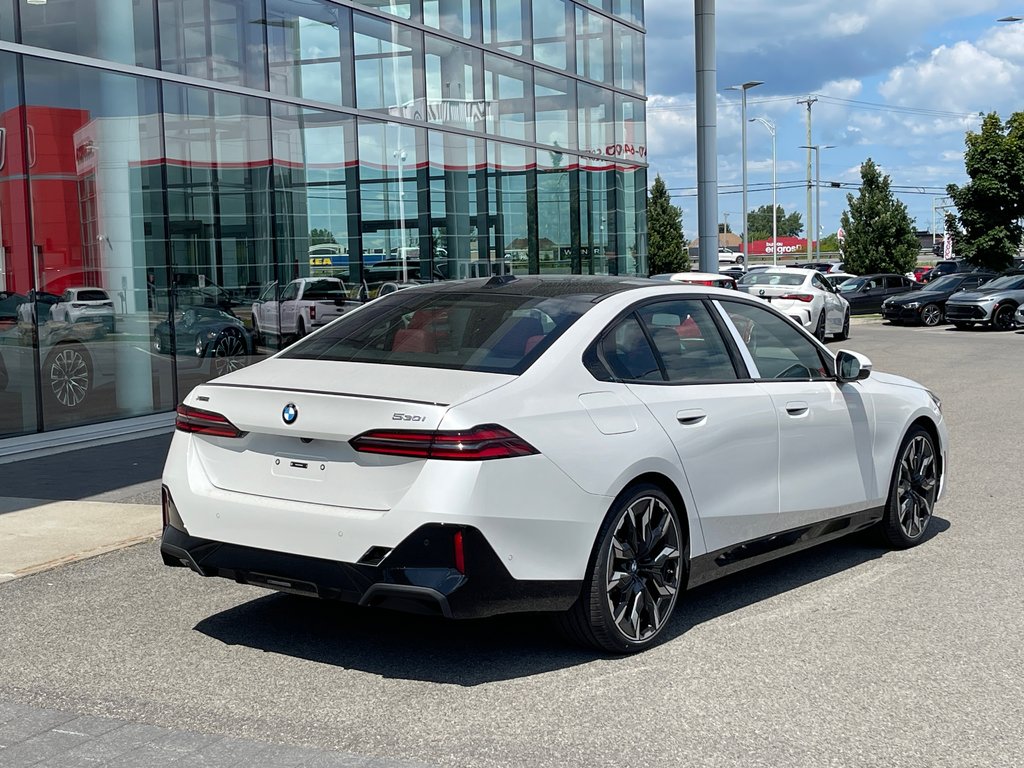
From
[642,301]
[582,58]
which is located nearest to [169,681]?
[642,301]

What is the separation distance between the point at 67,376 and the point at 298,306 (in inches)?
181

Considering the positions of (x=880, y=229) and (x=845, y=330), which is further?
(x=880, y=229)

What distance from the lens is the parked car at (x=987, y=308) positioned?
3192 cm

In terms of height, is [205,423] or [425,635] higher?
[205,423]

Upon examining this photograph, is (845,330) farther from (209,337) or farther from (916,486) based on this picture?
(916,486)

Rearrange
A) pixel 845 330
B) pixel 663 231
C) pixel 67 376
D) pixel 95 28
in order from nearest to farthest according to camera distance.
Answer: pixel 67 376 < pixel 95 28 < pixel 845 330 < pixel 663 231

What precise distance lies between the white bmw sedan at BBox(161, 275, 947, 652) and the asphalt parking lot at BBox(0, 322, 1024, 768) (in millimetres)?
336

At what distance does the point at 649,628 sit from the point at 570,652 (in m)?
0.35

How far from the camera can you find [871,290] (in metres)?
38.6

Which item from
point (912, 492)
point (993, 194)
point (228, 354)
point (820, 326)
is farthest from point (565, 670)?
point (993, 194)

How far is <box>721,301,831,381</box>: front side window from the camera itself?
20.6 feet

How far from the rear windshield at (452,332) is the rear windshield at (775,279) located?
2241 cm

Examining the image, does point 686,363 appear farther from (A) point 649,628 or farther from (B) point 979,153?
(B) point 979,153

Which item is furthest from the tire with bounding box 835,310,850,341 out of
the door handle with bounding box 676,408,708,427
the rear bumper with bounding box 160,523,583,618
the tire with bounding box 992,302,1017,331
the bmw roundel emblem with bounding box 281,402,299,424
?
the bmw roundel emblem with bounding box 281,402,299,424
